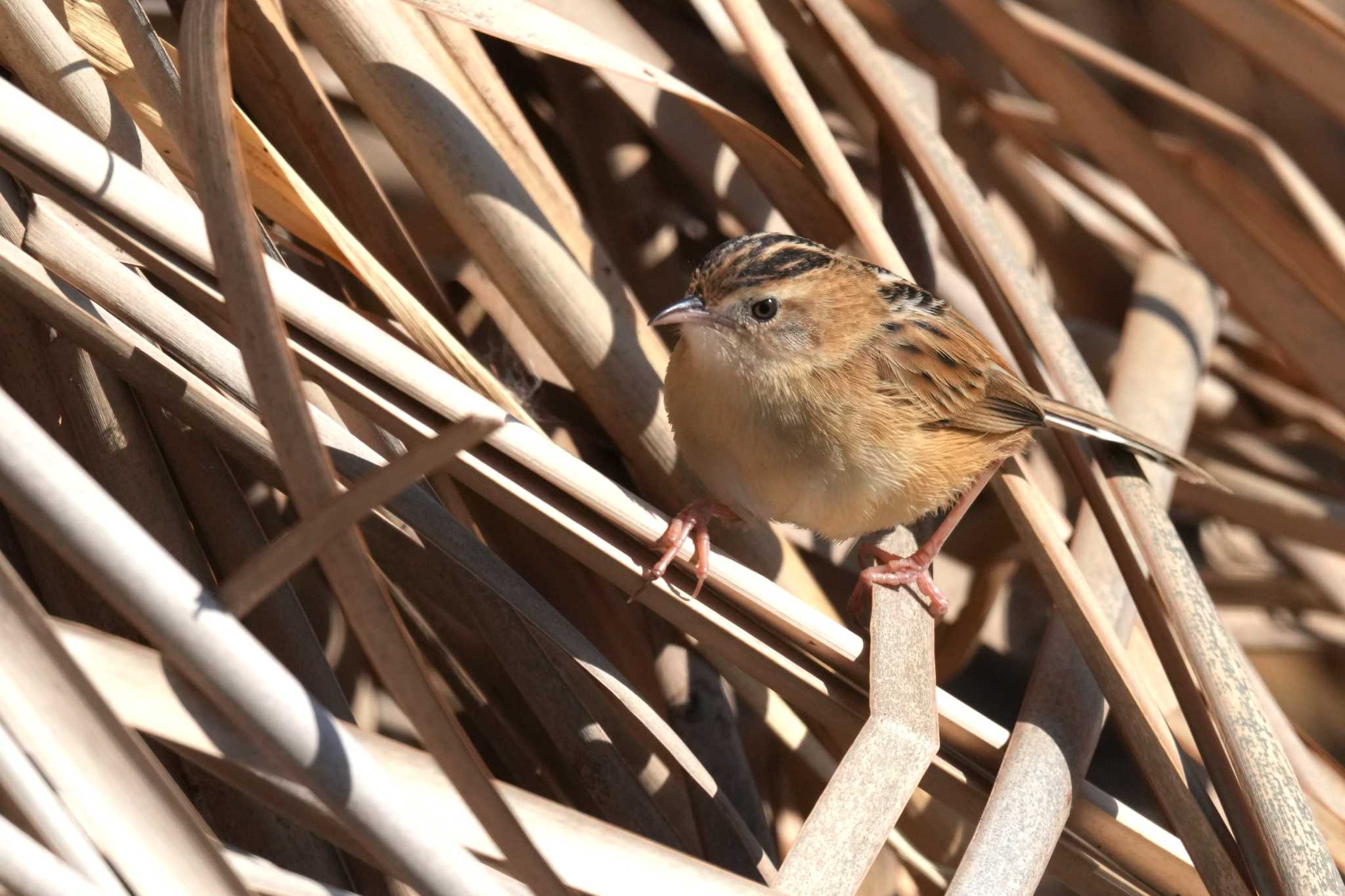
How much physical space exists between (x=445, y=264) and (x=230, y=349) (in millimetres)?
1224

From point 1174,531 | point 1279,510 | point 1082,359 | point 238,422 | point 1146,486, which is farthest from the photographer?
point 1279,510

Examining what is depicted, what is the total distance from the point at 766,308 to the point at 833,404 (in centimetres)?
27

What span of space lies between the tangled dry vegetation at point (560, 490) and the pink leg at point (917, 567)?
0.08 m

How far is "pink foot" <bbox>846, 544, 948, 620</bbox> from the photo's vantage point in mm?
2672

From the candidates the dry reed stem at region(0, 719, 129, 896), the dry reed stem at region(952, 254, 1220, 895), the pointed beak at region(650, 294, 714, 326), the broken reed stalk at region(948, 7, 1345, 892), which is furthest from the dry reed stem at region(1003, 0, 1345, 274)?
the dry reed stem at region(0, 719, 129, 896)

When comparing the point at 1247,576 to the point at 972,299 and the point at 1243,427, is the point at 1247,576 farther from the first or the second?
the point at 972,299

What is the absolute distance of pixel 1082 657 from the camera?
8.18 ft

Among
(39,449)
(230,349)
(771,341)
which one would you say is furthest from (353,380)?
(771,341)

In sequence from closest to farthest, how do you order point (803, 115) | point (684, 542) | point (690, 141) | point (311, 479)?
point (311, 479) < point (684, 542) < point (803, 115) < point (690, 141)

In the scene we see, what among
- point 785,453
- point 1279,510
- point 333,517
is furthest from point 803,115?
point 333,517

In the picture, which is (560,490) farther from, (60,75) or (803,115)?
(803,115)

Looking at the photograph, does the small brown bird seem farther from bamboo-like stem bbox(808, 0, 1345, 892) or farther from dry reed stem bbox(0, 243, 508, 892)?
dry reed stem bbox(0, 243, 508, 892)

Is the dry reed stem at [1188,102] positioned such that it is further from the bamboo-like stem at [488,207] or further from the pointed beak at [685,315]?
the bamboo-like stem at [488,207]

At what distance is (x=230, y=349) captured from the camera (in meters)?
1.96
